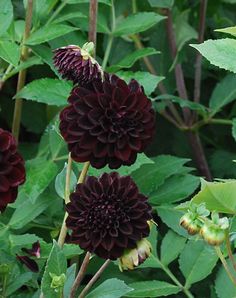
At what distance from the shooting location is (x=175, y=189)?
1.23m

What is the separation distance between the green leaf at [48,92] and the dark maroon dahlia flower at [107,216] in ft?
1.29

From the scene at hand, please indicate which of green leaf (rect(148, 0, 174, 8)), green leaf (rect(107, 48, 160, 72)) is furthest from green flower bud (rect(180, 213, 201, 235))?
green leaf (rect(148, 0, 174, 8))

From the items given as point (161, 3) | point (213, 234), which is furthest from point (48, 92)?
point (213, 234)

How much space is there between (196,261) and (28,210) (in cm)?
24

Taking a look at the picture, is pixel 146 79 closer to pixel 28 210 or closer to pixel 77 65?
pixel 28 210

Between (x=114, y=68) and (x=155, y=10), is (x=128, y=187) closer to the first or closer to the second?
(x=114, y=68)

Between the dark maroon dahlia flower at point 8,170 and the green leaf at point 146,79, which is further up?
the dark maroon dahlia flower at point 8,170

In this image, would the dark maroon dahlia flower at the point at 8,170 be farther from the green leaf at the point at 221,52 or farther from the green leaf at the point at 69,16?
the green leaf at the point at 69,16

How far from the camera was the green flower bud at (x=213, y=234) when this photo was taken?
2.47ft

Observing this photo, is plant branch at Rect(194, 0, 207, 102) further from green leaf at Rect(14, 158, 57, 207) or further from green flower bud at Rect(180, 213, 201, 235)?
green flower bud at Rect(180, 213, 201, 235)

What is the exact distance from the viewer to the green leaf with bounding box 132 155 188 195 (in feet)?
4.03

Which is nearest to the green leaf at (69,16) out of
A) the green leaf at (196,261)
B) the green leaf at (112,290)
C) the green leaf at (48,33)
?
the green leaf at (48,33)

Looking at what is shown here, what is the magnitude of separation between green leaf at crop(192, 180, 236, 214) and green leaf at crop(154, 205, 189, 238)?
35 cm

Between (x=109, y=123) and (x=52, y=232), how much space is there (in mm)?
383
